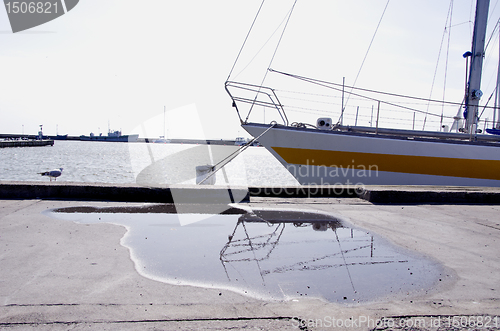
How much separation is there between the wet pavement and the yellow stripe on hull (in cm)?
603

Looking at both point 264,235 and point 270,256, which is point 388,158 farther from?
point 270,256

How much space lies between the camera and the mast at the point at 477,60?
14445 mm

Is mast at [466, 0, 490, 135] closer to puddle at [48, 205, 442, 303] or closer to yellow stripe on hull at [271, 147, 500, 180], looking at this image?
yellow stripe on hull at [271, 147, 500, 180]

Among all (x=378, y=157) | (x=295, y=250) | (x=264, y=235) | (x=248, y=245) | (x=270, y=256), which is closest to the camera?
(x=270, y=256)

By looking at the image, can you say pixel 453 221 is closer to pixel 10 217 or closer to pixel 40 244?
pixel 40 244

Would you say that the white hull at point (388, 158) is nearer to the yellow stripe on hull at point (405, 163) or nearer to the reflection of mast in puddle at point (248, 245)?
the yellow stripe on hull at point (405, 163)

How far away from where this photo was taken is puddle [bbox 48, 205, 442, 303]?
3.11 meters

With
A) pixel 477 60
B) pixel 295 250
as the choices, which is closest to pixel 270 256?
pixel 295 250

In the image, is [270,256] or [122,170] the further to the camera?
[122,170]

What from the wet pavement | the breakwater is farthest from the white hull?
the breakwater

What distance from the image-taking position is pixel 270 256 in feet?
12.8

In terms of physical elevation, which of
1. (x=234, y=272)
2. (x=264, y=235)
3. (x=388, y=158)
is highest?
(x=234, y=272)

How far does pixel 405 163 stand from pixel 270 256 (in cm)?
949

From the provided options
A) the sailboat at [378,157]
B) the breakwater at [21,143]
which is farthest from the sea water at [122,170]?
the breakwater at [21,143]
